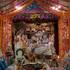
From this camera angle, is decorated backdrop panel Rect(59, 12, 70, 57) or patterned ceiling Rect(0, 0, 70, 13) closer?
patterned ceiling Rect(0, 0, 70, 13)

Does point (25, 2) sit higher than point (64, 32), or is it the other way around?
point (25, 2)

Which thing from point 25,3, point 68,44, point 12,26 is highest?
point 25,3

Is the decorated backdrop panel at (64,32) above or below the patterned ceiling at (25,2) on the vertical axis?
below

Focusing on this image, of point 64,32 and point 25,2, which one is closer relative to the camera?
point 25,2

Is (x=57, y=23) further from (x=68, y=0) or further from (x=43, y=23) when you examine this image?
(x=68, y=0)

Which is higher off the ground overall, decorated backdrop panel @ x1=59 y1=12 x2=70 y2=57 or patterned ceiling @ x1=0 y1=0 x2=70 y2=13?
patterned ceiling @ x1=0 y1=0 x2=70 y2=13

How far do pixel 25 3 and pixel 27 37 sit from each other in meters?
1.86

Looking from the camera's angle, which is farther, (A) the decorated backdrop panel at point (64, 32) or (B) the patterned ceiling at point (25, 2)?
(A) the decorated backdrop panel at point (64, 32)

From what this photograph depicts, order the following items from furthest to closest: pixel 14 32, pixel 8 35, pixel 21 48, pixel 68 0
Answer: pixel 14 32
pixel 8 35
pixel 68 0
pixel 21 48

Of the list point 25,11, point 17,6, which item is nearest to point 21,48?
point 17,6

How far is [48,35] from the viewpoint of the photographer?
1088 cm

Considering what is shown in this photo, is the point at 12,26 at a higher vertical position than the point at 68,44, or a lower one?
higher

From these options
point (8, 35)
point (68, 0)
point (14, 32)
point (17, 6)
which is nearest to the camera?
point (68, 0)

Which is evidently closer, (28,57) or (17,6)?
(28,57)
